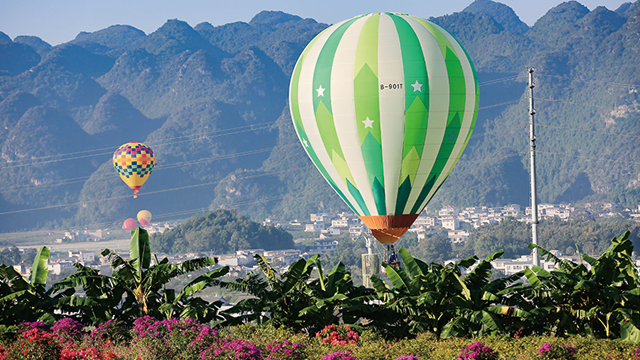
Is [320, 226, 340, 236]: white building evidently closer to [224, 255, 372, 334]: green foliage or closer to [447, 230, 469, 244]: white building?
[447, 230, 469, 244]: white building

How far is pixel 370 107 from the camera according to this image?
65.2 feet

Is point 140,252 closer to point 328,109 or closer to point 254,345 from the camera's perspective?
point 254,345

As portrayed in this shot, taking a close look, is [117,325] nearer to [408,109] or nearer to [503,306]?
[503,306]

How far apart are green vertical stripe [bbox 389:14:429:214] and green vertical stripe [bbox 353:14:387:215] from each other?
0.60 metres

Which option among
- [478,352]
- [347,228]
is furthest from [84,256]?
[478,352]

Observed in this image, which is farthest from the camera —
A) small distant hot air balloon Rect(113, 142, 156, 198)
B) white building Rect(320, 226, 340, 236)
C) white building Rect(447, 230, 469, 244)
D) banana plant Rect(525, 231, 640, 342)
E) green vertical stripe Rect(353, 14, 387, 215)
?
white building Rect(320, 226, 340, 236)

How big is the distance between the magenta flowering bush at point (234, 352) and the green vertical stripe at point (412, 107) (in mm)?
9532

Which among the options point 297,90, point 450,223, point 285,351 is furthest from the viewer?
point 450,223

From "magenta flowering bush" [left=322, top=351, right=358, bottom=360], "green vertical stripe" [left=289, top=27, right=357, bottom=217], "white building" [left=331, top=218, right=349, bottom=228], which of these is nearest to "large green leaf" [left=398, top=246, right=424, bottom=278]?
"magenta flowering bush" [left=322, top=351, right=358, bottom=360]

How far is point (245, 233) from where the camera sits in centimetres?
14288

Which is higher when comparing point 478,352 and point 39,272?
point 39,272

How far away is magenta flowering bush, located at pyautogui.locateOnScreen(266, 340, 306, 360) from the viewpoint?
1145 cm

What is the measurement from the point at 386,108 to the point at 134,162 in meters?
39.0

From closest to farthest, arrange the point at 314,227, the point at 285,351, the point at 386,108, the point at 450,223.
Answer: the point at 285,351 < the point at 386,108 < the point at 450,223 < the point at 314,227
